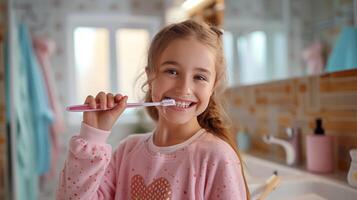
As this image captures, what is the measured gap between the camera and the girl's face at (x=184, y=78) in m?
0.60

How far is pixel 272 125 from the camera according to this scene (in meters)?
1.28

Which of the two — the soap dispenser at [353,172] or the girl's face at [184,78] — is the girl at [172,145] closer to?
the girl's face at [184,78]

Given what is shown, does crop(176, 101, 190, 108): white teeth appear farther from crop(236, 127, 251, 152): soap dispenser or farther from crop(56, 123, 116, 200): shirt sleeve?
crop(236, 127, 251, 152): soap dispenser

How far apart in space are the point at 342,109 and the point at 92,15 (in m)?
1.77

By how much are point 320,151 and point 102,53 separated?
1.67 metres

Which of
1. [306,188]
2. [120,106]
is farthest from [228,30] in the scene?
[120,106]

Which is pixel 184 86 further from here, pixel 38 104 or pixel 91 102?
pixel 38 104

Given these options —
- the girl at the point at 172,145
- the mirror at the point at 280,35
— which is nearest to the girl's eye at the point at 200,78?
the girl at the point at 172,145

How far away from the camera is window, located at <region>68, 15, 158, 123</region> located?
229cm

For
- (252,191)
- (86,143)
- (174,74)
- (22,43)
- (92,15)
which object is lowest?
(252,191)

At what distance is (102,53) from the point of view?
92.1 inches

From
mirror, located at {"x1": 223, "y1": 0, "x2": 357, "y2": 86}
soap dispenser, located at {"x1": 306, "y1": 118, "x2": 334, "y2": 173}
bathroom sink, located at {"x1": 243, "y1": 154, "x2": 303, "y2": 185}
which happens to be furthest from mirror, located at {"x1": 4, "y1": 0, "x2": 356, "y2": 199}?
bathroom sink, located at {"x1": 243, "y1": 154, "x2": 303, "y2": 185}

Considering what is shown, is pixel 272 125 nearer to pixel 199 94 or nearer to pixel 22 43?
pixel 199 94

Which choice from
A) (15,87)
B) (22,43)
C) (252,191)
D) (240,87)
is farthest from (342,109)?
(22,43)
